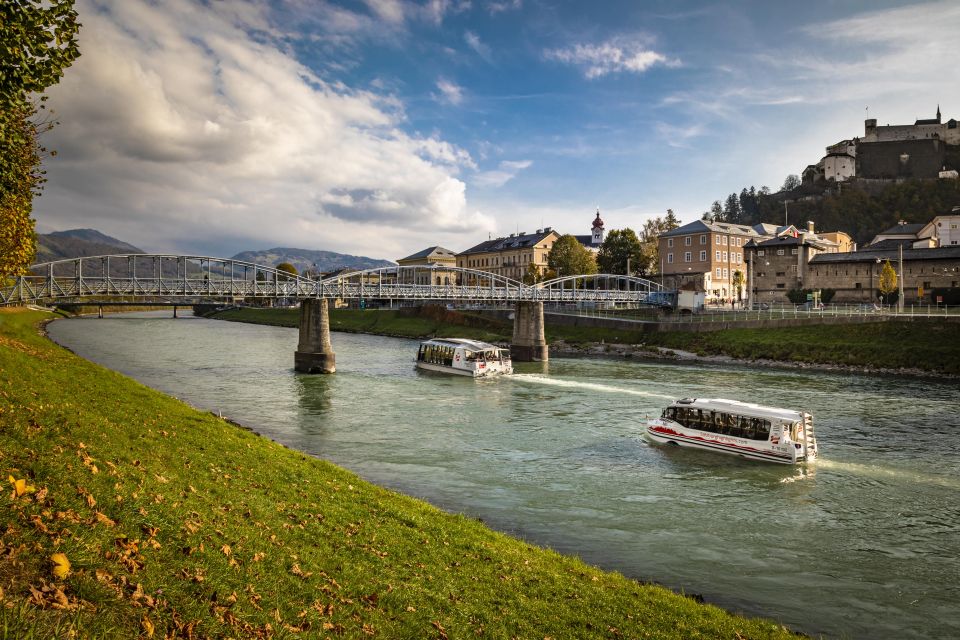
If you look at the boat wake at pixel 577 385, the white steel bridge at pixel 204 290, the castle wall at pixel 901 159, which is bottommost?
the boat wake at pixel 577 385

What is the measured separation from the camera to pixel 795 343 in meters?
59.9

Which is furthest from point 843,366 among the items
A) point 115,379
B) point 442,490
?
point 115,379

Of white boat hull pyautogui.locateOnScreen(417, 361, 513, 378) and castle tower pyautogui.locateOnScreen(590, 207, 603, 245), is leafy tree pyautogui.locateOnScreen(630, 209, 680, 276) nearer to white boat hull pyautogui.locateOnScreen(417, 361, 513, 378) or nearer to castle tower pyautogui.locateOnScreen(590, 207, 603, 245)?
castle tower pyautogui.locateOnScreen(590, 207, 603, 245)

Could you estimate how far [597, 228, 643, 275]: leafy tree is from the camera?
112312mm

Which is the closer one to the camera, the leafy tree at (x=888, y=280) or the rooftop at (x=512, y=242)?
the leafy tree at (x=888, y=280)

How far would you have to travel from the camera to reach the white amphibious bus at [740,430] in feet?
80.0

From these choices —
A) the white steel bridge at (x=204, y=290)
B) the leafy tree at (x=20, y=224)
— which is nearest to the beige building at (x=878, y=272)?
the white steel bridge at (x=204, y=290)

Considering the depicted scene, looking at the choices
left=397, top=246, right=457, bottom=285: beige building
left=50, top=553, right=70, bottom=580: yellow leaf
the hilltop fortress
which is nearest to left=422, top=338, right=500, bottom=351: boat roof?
left=50, top=553, right=70, bottom=580: yellow leaf

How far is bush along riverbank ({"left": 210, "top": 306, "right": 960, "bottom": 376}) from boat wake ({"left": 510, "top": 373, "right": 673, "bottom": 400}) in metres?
20.9

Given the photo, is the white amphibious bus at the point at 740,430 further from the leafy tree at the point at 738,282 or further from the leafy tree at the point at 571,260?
the leafy tree at the point at 571,260

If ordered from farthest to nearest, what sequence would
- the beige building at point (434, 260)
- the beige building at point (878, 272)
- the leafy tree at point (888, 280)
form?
the beige building at point (434, 260) < the leafy tree at point (888, 280) < the beige building at point (878, 272)

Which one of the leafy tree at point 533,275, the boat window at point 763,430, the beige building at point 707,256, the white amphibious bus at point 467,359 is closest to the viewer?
the boat window at point 763,430

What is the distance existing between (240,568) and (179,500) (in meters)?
2.68

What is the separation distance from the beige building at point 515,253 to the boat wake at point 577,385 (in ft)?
256
